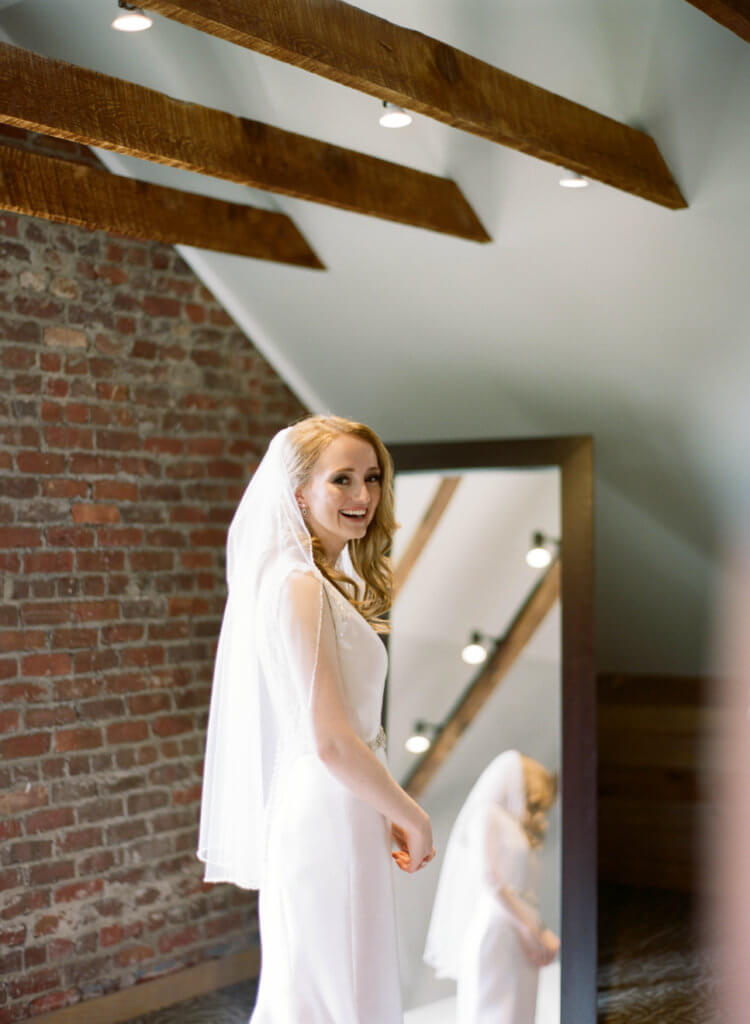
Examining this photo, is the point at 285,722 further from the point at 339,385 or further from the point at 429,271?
the point at 339,385

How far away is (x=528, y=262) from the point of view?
11.6ft

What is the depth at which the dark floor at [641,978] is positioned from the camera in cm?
390

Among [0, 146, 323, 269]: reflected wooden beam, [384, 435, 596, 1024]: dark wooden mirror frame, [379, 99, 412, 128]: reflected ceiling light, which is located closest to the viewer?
[379, 99, 412, 128]: reflected ceiling light

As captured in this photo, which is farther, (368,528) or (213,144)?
(213,144)

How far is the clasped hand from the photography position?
95.0 inches

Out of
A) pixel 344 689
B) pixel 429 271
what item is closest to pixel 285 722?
pixel 344 689

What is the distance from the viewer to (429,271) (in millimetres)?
3742

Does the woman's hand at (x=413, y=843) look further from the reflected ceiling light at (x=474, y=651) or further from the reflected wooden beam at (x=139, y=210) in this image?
the reflected wooden beam at (x=139, y=210)

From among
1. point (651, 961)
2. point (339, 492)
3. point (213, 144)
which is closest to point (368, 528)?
point (339, 492)

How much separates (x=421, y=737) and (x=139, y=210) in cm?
183

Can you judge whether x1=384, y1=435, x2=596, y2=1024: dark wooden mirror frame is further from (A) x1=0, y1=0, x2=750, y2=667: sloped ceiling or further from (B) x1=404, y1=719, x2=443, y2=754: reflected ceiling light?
(B) x1=404, y1=719, x2=443, y2=754: reflected ceiling light

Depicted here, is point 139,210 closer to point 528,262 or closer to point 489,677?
point 528,262

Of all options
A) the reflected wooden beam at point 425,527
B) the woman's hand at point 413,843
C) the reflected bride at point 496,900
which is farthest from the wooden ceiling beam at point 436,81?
the reflected bride at point 496,900

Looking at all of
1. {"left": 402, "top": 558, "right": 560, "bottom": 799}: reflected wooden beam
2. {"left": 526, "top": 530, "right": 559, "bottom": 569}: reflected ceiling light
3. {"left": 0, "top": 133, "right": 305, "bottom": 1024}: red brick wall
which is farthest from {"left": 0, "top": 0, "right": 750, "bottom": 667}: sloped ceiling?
{"left": 402, "top": 558, "right": 560, "bottom": 799}: reflected wooden beam
